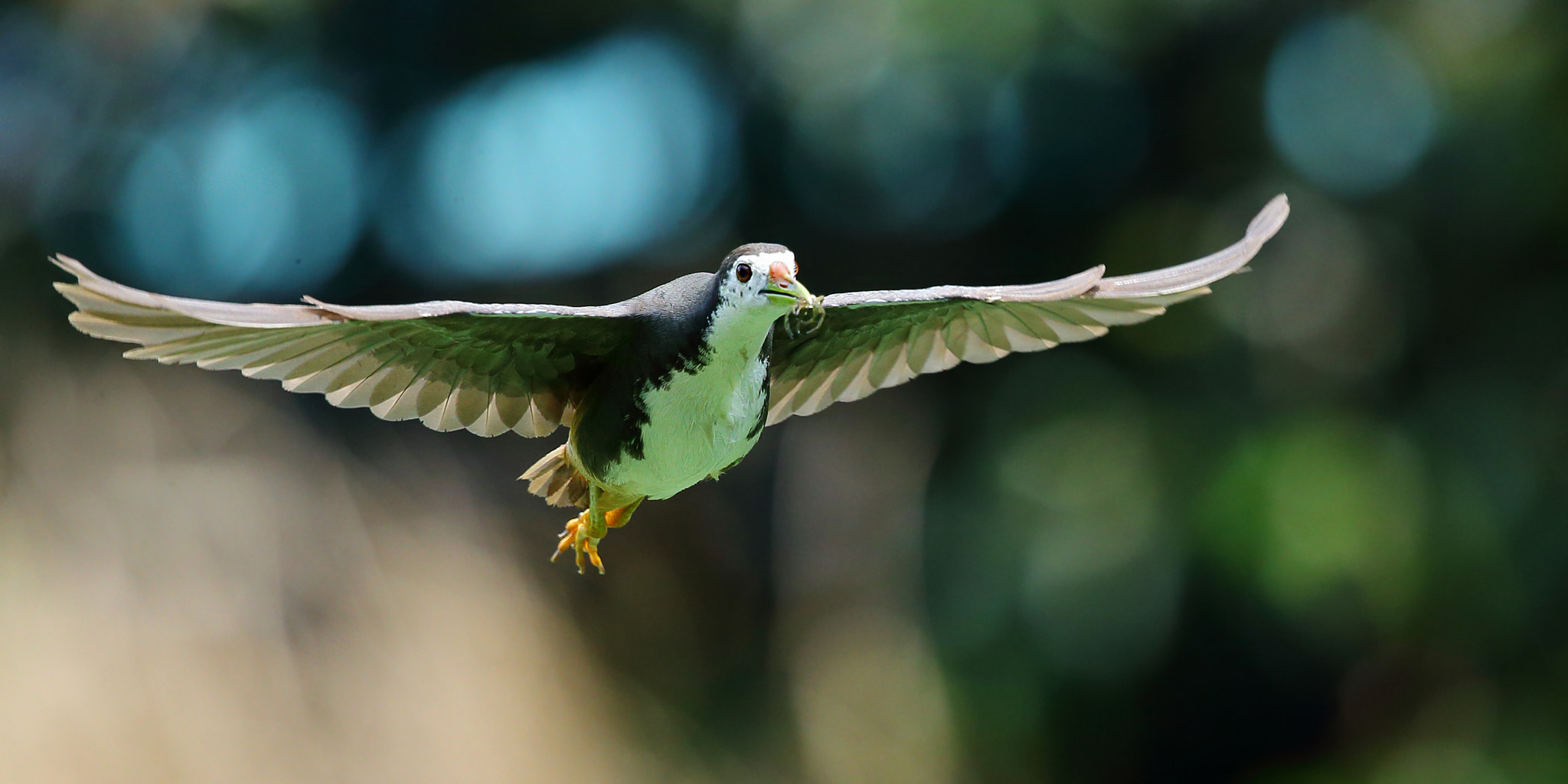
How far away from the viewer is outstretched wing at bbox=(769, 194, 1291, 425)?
92.0 inches

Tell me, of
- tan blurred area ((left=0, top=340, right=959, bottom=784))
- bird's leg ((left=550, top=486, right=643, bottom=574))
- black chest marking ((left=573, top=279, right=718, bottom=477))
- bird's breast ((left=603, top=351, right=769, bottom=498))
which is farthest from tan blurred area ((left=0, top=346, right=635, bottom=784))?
bird's breast ((left=603, top=351, right=769, bottom=498))

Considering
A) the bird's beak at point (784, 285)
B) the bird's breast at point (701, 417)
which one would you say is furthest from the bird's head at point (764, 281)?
the bird's breast at point (701, 417)

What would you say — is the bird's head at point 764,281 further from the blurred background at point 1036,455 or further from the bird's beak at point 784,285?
the blurred background at point 1036,455

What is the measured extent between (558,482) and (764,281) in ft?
2.97

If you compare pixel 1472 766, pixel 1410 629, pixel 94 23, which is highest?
pixel 94 23

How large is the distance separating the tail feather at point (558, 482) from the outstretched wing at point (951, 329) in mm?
398

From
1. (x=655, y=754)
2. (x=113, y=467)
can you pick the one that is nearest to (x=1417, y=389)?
(x=655, y=754)

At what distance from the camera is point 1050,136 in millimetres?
7180

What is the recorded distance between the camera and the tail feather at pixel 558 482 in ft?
8.29

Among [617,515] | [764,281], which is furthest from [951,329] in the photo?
[764,281]

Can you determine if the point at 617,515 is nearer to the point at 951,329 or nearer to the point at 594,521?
→ the point at 594,521

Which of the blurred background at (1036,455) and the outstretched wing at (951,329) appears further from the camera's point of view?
the blurred background at (1036,455)

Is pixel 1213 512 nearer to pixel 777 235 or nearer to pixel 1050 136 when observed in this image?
pixel 1050 136

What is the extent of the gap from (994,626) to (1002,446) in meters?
0.95
